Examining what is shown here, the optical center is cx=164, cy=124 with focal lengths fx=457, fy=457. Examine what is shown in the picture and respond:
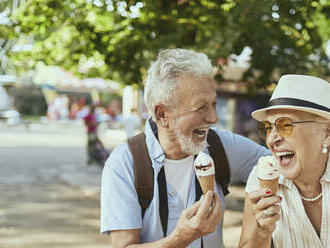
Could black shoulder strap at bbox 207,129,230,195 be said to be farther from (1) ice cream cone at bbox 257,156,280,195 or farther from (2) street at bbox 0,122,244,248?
(2) street at bbox 0,122,244,248

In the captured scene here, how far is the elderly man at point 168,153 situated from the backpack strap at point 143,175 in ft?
0.08

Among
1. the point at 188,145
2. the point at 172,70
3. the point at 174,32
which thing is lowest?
the point at 188,145

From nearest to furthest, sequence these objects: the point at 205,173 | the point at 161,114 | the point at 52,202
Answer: the point at 205,173, the point at 161,114, the point at 52,202

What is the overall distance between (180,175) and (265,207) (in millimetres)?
684

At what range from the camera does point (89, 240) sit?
6695 mm

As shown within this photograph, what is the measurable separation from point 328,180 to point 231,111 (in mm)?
11059

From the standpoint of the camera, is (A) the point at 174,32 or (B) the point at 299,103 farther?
(A) the point at 174,32

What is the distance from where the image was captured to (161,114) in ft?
9.16

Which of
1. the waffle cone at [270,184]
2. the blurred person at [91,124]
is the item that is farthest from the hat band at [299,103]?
the blurred person at [91,124]

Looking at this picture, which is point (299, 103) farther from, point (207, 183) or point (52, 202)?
point (52, 202)

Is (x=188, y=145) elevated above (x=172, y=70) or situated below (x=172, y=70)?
below

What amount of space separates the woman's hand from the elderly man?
0.34m

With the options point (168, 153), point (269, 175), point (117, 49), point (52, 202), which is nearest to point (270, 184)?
point (269, 175)

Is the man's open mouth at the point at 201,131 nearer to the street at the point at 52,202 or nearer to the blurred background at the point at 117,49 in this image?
the blurred background at the point at 117,49
